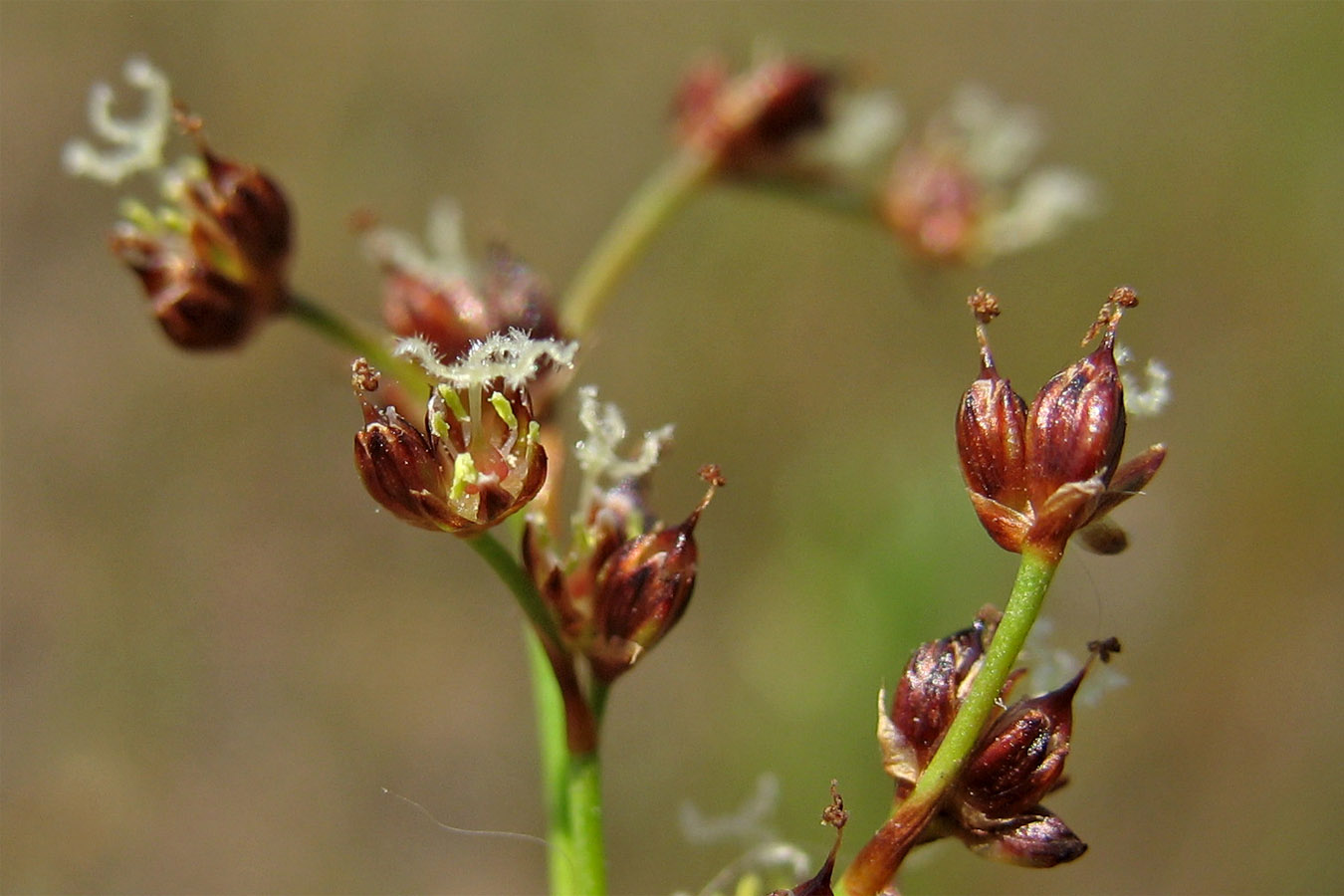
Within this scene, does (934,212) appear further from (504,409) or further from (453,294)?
(504,409)

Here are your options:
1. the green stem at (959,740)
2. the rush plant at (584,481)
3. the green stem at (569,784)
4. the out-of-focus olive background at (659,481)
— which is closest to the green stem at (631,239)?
the rush plant at (584,481)

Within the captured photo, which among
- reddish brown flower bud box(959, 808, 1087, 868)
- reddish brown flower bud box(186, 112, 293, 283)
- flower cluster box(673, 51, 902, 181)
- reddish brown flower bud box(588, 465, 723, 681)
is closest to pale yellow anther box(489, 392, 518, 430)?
reddish brown flower bud box(588, 465, 723, 681)

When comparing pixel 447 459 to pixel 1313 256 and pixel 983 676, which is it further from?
pixel 1313 256

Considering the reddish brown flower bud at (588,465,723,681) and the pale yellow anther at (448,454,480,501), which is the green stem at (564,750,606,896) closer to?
the reddish brown flower bud at (588,465,723,681)

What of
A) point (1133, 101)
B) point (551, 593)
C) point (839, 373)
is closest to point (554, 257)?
point (839, 373)

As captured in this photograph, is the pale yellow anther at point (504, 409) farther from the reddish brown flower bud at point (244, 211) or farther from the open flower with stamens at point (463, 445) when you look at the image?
the reddish brown flower bud at point (244, 211)

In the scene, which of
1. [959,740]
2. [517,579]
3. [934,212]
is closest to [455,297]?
[517,579]
